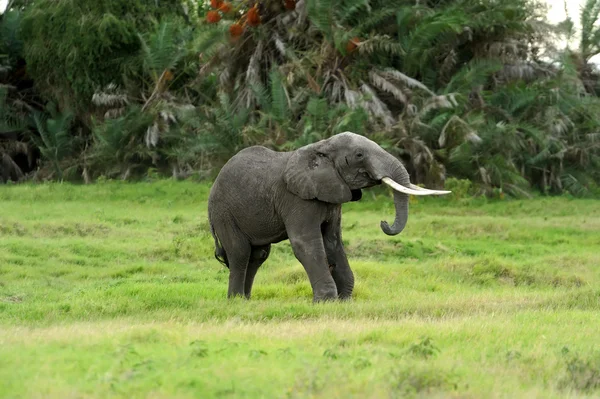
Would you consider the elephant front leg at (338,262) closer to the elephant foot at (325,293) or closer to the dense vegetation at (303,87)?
the elephant foot at (325,293)

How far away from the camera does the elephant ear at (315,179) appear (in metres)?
10.5

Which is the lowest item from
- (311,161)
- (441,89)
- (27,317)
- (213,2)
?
(27,317)

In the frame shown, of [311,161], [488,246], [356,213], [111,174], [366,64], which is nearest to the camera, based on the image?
[311,161]

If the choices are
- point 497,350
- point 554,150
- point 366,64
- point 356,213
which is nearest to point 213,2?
point 366,64

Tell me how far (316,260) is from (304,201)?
666 millimetres

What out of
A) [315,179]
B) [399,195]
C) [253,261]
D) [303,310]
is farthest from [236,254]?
[399,195]

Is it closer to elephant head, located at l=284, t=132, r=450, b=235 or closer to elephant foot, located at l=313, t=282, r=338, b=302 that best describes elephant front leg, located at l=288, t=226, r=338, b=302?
elephant foot, located at l=313, t=282, r=338, b=302

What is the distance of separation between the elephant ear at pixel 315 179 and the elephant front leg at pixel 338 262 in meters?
→ 0.62

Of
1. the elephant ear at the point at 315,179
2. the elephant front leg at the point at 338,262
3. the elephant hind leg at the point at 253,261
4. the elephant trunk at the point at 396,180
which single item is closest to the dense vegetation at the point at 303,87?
the elephant hind leg at the point at 253,261

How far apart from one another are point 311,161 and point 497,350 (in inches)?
150

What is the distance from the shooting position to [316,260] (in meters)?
10.6

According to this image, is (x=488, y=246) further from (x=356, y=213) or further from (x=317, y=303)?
(x=317, y=303)

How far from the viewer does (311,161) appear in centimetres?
1077

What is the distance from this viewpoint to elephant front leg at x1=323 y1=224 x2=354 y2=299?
11078 mm
